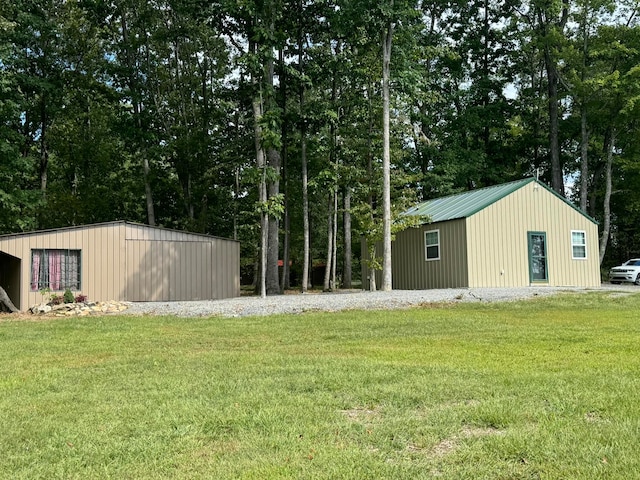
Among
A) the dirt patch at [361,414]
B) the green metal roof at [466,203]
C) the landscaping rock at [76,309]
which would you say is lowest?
the dirt patch at [361,414]

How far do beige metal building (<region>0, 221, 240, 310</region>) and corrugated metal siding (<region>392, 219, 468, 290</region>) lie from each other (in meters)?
6.00

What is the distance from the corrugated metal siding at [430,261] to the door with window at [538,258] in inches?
104

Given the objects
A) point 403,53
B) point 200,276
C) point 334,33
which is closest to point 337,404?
point 200,276

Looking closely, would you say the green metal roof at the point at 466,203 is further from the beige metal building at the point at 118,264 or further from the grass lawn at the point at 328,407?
the grass lawn at the point at 328,407

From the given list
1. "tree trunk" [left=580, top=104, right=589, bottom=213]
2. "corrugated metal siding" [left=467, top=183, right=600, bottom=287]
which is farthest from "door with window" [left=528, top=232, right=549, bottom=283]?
"tree trunk" [left=580, top=104, right=589, bottom=213]

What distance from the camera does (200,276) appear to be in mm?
18234

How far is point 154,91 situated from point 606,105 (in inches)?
810

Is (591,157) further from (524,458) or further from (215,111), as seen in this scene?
(524,458)

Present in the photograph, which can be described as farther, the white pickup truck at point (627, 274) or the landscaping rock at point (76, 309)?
the white pickup truck at point (627, 274)

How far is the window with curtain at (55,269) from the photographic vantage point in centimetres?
1591

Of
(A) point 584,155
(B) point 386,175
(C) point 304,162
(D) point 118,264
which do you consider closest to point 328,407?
(B) point 386,175

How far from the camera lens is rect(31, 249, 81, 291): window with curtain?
15906mm

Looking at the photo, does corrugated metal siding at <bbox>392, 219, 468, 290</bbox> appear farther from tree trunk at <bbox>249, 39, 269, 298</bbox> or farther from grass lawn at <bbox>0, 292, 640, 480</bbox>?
grass lawn at <bbox>0, 292, 640, 480</bbox>

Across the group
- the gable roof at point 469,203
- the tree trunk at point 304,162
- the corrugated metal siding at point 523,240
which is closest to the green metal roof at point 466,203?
the gable roof at point 469,203
